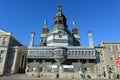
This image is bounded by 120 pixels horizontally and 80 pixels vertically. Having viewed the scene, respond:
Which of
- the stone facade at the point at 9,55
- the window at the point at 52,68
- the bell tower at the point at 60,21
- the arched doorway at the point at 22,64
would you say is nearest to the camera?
the window at the point at 52,68

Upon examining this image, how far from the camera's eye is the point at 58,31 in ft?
200

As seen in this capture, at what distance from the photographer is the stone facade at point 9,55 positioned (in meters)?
57.1

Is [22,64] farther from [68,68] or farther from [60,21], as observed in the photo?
[60,21]

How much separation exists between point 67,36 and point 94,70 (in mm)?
17395

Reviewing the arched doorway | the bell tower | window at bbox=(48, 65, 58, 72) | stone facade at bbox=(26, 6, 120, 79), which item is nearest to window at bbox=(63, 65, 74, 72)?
stone facade at bbox=(26, 6, 120, 79)

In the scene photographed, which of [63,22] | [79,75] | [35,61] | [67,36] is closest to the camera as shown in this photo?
[79,75]

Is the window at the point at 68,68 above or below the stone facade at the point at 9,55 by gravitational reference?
below

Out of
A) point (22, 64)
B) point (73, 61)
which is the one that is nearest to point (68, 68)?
point (73, 61)

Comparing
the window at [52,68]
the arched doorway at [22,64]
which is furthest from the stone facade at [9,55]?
the window at [52,68]

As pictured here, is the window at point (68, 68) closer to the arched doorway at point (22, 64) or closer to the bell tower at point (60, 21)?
the bell tower at point (60, 21)

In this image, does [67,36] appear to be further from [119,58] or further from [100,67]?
[119,58]

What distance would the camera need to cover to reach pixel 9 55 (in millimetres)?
59938

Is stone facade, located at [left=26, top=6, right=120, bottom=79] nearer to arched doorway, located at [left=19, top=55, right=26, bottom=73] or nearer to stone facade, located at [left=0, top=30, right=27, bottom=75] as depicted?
stone facade, located at [left=0, top=30, right=27, bottom=75]

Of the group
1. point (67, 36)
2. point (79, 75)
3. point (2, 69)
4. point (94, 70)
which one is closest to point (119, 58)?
point (94, 70)
